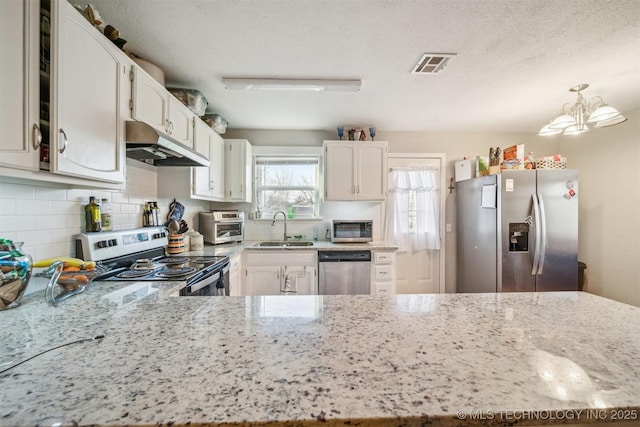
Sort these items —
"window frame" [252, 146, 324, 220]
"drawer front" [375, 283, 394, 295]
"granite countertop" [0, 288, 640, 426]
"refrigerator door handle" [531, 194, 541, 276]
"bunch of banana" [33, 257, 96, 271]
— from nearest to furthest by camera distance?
1. "granite countertop" [0, 288, 640, 426]
2. "bunch of banana" [33, 257, 96, 271]
3. "refrigerator door handle" [531, 194, 541, 276]
4. "drawer front" [375, 283, 394, 295]
5. "window frame" [252, 146, 324, 220]

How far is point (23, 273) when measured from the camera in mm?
966

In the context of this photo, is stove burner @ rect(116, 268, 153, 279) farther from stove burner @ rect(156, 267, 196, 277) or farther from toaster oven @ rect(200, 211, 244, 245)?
toaster oven @ rect(200, 211, 244, 245)

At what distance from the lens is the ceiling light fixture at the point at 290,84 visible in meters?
2.06

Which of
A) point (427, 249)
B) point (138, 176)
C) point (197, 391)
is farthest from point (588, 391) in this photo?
point (427, 249)

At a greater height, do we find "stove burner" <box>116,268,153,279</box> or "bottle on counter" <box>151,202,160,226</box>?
"bottle on counter" <box>151,202,160,226</box>

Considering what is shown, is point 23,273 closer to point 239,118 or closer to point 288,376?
point 288,376

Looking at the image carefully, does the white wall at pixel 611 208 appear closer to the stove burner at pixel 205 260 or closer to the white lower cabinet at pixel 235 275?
the white lower cabinet at pixel 235 275

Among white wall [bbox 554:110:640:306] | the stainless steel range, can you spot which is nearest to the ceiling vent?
the stainless steel range

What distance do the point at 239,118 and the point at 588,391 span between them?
320 centimetres

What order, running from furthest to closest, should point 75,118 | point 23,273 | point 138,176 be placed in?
point 138,176 → point 75,118 → point 23,273

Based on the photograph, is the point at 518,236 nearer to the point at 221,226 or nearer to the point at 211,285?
the point at 211,285

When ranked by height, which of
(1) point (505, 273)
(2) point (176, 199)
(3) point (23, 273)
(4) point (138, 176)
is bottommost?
(1) point (505, 273)

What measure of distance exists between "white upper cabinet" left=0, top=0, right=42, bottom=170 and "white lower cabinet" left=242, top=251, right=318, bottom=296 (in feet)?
6.31

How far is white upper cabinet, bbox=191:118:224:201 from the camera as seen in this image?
2.33m
